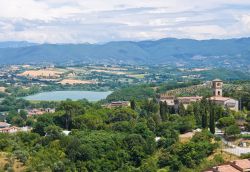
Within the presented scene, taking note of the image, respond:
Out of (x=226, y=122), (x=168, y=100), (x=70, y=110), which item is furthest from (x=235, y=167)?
(x=168, y=100)

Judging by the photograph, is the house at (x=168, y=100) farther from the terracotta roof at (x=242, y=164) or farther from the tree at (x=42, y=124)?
the terracotta roof at (x=242, y=164)

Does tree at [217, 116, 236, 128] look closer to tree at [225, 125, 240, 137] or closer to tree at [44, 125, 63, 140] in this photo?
tree at [225, 125, 240, 137]

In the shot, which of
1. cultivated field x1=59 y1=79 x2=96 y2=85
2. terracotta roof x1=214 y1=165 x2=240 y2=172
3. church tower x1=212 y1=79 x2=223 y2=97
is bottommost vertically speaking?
cultivated field x1=59 y1=79 x2=96 y2=85

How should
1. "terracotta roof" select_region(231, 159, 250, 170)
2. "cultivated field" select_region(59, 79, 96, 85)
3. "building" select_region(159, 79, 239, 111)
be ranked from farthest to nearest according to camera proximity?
"cultivated field" select_region(59, 79, 96, 85) < "building" select_region(159, 79, 239, 111) < "terracotta roof" select_region(231, 159, 250, 170)

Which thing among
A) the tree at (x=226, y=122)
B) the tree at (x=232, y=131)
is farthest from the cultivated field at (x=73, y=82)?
the tree at (x=232, y=131)

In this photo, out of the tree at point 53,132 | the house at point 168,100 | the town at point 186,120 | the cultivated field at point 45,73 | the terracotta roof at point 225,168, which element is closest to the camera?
the terracotta roof at point 225,168

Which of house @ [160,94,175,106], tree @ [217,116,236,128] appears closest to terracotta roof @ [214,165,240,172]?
tree @ [217,116,236,128]

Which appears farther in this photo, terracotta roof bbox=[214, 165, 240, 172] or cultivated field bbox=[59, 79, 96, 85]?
cultivated field bbox=[59, 79, 96, 85]

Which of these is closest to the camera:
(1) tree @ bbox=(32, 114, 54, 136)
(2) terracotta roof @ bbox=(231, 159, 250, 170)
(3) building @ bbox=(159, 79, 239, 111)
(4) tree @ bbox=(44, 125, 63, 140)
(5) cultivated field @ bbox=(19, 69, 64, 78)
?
(2) terracotta roof @ bbox=(231, 159, 250, 170)

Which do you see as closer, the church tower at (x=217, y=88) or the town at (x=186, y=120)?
the town at (x=186, y=120)

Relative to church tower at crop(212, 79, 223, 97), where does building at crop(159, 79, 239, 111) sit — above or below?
below
